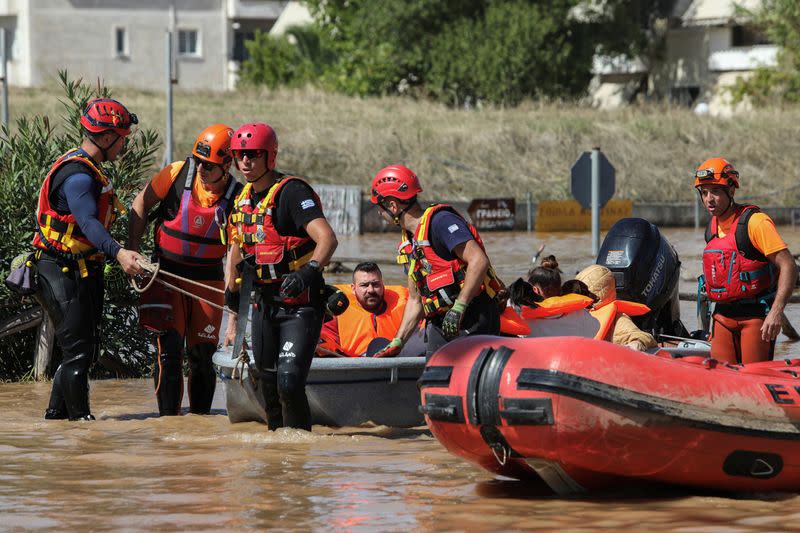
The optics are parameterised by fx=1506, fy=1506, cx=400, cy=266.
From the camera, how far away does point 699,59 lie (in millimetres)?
52156

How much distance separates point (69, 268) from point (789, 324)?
7.60m

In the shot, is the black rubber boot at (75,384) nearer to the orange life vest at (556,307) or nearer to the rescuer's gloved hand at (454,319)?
the rescuer's gloved hand at (454,319)

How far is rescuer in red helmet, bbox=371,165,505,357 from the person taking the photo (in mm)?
7137

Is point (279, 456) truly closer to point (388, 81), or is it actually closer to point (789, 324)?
point (789, 324)

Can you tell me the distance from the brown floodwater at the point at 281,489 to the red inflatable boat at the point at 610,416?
131 mm

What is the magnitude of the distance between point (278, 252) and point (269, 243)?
0.21 ft

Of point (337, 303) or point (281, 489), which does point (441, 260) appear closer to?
point (337, 303)

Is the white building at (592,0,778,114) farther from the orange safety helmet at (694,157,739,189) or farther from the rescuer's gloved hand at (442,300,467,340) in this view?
the rescuer's gloved hand at (442,300,467,340)

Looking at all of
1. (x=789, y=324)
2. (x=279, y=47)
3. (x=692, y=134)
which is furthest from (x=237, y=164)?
(x=279, y=47)

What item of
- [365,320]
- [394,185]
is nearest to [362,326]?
[365,320]

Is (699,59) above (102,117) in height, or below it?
above

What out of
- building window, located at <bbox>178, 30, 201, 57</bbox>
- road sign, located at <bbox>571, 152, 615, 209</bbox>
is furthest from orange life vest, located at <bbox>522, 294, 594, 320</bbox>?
building window, located at <bbox>178, 30, 201, 57</bbox>

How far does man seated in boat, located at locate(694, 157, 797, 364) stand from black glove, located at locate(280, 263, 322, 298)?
2.06m

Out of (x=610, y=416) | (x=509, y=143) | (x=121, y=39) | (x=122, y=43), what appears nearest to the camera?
(x=610, y=416)
